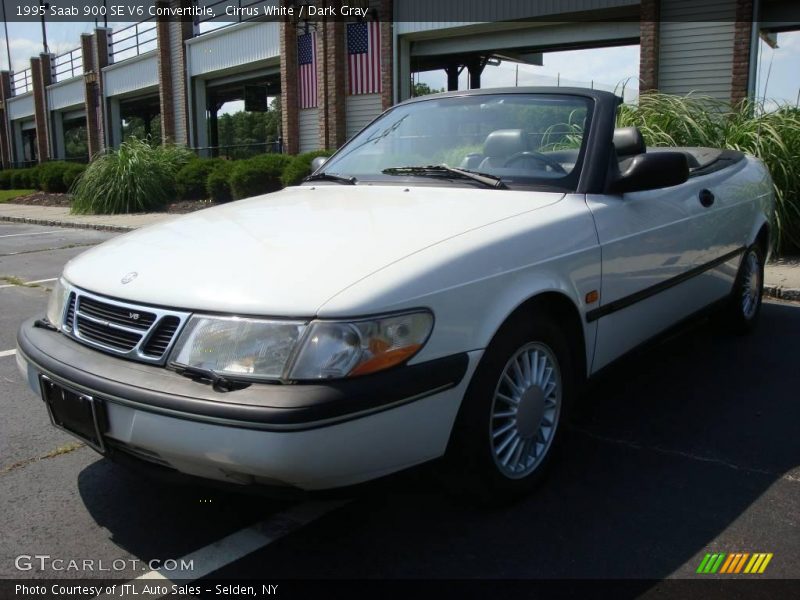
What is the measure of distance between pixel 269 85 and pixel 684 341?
24421 mm

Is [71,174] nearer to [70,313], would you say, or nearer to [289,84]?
[289,84]

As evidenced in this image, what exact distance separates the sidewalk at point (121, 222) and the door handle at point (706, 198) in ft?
9.40

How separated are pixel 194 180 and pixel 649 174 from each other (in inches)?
641

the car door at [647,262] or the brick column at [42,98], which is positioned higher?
the brick column at [42,98]

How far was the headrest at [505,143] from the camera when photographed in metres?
3.66

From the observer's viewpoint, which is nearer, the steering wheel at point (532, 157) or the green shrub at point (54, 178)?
the steering wheel at point (532, 157)

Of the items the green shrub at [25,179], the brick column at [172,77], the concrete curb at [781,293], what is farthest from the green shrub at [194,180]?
the concrete curb at [781,293]

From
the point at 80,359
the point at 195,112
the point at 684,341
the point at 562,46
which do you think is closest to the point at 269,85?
the point at 195,112

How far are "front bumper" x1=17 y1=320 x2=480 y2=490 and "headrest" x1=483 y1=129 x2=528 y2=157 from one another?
1.46 metres

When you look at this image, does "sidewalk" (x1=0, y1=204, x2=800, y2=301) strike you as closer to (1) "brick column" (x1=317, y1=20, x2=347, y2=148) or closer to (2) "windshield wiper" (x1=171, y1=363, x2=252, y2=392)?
(2) "windshield wiper" (x1=171, y1=363, x2=252, y2=392)

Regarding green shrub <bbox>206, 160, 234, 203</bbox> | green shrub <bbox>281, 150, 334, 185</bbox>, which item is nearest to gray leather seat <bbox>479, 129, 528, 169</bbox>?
green shrub <bbox>281, 150, 334, 185</bbox>

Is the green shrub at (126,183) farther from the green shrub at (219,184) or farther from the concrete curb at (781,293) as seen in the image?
the concrete curb at (781,293)

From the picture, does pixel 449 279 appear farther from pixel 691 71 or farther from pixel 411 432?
pixel 691 71

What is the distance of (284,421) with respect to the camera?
2.13 meters
